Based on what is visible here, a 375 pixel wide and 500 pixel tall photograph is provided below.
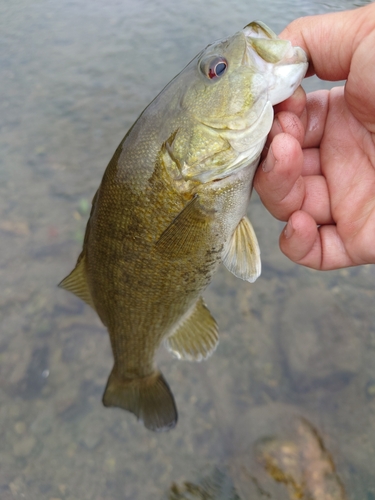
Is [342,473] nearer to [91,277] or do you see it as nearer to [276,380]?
[276,380]

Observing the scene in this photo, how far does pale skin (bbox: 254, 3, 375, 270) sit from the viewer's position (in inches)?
72.8

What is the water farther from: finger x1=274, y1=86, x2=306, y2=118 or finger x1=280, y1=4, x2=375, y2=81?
finger x1=280, y1=4, x2=375, y2=81

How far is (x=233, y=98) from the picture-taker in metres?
1.70

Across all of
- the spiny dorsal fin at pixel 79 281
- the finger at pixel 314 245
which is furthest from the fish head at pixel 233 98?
the spiny dorsal fin at pixel 79 281

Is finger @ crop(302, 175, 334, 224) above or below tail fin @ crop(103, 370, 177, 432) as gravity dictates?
above

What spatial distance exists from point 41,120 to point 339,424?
5.28 m

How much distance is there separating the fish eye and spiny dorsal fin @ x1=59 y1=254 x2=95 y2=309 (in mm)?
Result: 1164

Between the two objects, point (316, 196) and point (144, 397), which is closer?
point (316, 196)

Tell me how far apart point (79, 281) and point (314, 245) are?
1.41 meters

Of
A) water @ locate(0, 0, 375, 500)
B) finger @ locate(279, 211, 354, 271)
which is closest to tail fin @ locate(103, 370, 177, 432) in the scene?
water @ locate(0, 0, 375, 500)

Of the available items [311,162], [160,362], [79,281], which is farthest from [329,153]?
[160,362]

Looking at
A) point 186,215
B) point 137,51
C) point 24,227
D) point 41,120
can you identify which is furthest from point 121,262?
point 137,51

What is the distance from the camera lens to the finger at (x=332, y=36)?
1.86m

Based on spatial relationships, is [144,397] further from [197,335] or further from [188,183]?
[188,183]
